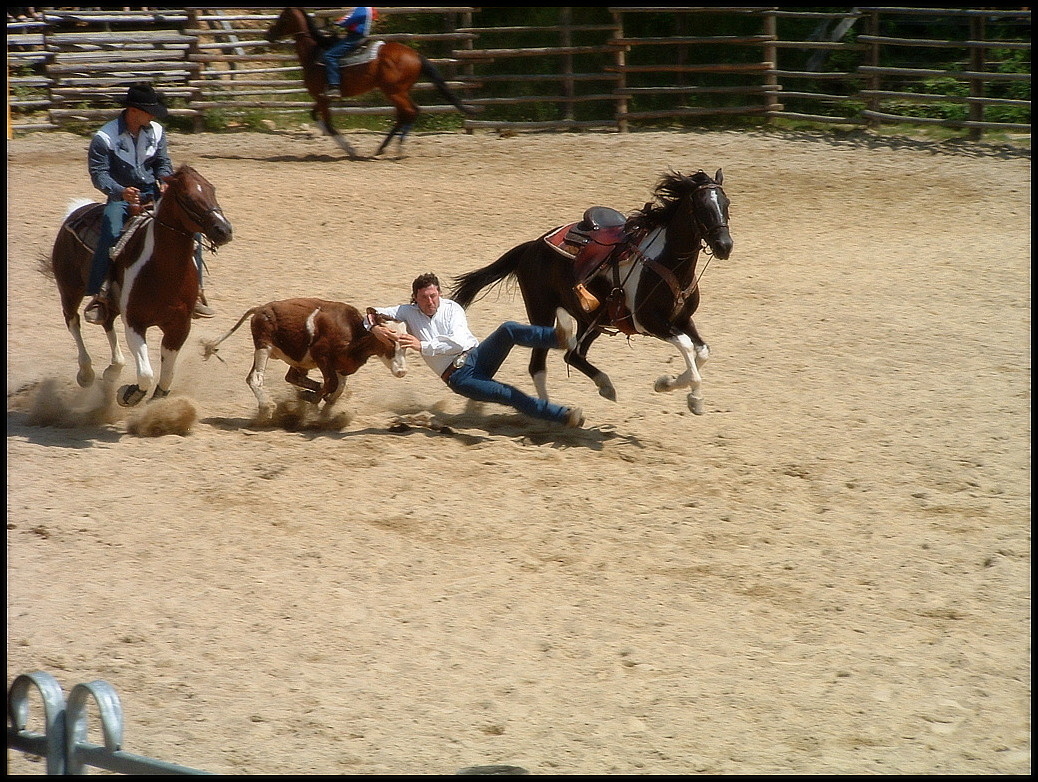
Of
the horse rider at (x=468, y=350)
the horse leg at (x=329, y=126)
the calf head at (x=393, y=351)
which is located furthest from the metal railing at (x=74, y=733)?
the horse leg at (x=329, y=126)

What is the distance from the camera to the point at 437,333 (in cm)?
752

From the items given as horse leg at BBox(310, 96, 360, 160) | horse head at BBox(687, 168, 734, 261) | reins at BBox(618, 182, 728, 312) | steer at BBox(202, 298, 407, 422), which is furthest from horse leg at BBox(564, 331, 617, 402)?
horse leg at BBox(310, 96, 360, 160)

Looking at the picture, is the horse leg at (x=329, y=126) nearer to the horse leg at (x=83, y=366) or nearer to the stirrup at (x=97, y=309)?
the horse leg at (x=83, y=366)

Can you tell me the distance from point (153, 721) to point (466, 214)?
9540 mm

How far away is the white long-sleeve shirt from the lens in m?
7.44

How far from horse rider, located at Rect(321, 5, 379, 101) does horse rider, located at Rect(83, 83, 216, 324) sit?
7.95m

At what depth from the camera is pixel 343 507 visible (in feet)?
21.0

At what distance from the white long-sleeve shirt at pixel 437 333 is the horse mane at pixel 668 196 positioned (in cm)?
146

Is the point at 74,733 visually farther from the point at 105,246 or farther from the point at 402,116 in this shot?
the point at 402,116

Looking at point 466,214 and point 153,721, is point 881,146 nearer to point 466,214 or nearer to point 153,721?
point 466,214

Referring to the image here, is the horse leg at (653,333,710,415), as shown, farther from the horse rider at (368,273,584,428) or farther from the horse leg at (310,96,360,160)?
the horse leg at (310,96,360,160)

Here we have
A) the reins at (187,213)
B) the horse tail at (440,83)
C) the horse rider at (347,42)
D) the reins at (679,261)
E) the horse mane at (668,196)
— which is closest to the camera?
the reins at (187,213)

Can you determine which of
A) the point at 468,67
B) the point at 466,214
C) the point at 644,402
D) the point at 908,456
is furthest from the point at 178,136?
the point at 908,456

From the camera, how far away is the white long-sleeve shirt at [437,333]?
7441 millimetres
